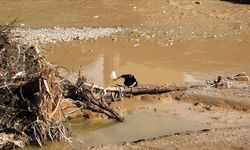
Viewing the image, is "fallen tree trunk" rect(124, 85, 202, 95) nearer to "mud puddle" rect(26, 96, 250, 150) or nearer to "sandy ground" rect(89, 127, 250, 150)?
"mud puddle" rect(26, 96, 250, 150)

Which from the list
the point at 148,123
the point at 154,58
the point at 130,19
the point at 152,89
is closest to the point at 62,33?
the point at 130,19

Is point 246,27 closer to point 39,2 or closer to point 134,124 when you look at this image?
point 39,2

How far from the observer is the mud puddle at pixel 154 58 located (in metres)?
12.1

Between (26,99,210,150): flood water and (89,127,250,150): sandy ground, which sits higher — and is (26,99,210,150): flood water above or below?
below

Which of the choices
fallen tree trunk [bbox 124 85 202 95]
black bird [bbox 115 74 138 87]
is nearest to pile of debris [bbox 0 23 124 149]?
fallen tree trunk [bbox 124 85 202 95]

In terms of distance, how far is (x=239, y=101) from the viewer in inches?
391

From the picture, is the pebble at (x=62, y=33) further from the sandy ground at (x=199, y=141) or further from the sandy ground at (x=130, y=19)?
the sandy ground at (x=199, y=141)

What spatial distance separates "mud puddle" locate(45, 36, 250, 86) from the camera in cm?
1209

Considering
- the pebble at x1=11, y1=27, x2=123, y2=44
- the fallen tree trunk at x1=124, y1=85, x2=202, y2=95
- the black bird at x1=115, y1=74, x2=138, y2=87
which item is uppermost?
the pebble at x1=11, y1=27, x2=123, y2=44

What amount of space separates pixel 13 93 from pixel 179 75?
4297 millimetres

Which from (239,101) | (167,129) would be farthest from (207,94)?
(167,129)

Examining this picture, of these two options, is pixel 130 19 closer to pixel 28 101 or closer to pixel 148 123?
pixel 148 123

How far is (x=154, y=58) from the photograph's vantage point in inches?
526

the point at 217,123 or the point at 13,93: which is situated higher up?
the point at 13,93
